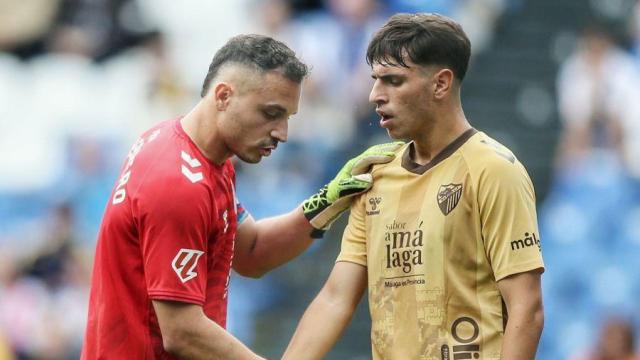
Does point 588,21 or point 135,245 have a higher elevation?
point 588,21

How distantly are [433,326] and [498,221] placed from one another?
1.59 feet

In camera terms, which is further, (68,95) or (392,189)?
(68,95)

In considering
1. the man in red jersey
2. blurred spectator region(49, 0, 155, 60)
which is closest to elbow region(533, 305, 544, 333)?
the man in red jersey

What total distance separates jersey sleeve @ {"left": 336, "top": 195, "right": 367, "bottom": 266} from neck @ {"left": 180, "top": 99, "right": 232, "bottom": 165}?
600 mm

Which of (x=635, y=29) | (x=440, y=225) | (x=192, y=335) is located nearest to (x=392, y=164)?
(x=440, y=225)

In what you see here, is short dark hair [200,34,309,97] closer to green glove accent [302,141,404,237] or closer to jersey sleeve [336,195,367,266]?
green glove accent [302,141,404,237]

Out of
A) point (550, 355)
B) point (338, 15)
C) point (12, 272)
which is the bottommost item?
point (550, 355)

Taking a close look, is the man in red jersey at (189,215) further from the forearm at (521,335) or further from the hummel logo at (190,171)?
the forearm at (521,335)

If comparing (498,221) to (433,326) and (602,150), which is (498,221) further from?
(602,150)

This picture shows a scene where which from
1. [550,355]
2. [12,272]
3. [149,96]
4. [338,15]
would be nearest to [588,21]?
[338,15]

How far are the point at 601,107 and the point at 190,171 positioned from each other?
22.0 ft

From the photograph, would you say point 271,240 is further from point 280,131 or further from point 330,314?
point 280,131

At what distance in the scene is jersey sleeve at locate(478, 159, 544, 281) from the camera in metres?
4.92

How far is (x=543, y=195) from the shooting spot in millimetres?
11258
